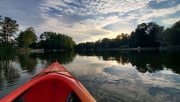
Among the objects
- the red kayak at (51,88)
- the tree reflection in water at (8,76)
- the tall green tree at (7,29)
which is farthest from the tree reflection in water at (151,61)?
the tall green tree at (7,29)

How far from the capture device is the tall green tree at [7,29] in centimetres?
5063

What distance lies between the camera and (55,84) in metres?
4.07

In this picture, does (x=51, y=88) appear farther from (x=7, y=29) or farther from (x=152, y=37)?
(x=152, y=37)

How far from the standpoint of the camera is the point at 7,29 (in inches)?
2032

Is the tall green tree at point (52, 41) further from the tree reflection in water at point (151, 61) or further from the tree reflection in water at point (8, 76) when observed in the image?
the tree reflection in water at point (8, 76)

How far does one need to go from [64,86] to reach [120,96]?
230 centimetres

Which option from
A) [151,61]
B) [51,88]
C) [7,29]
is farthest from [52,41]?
[51,88]

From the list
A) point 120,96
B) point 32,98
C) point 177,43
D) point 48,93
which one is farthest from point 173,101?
point 177,43

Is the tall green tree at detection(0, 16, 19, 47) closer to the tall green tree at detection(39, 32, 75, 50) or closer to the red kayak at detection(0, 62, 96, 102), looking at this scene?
the tall green tree at detection(39, 32, 75, 50)

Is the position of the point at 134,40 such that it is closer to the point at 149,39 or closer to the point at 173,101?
the point at 149,39

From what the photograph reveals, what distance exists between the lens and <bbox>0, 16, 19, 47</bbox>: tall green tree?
166ft

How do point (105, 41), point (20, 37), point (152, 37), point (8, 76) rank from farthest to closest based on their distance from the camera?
point (105, 41) → point (152, 37) → point (20, 37) → point (8, 76)

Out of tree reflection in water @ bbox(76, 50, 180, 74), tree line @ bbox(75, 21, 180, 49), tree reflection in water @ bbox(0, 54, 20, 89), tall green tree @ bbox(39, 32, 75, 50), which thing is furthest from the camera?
tall green tree @ bbox(39, 32, 75, 50)


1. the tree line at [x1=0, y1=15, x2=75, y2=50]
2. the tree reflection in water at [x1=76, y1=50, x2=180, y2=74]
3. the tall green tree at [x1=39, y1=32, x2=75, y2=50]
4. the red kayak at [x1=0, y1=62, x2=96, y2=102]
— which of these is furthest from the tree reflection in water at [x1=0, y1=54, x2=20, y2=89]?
the tall green tree at [x1=39, y1=32, x2=75, y2=50]
